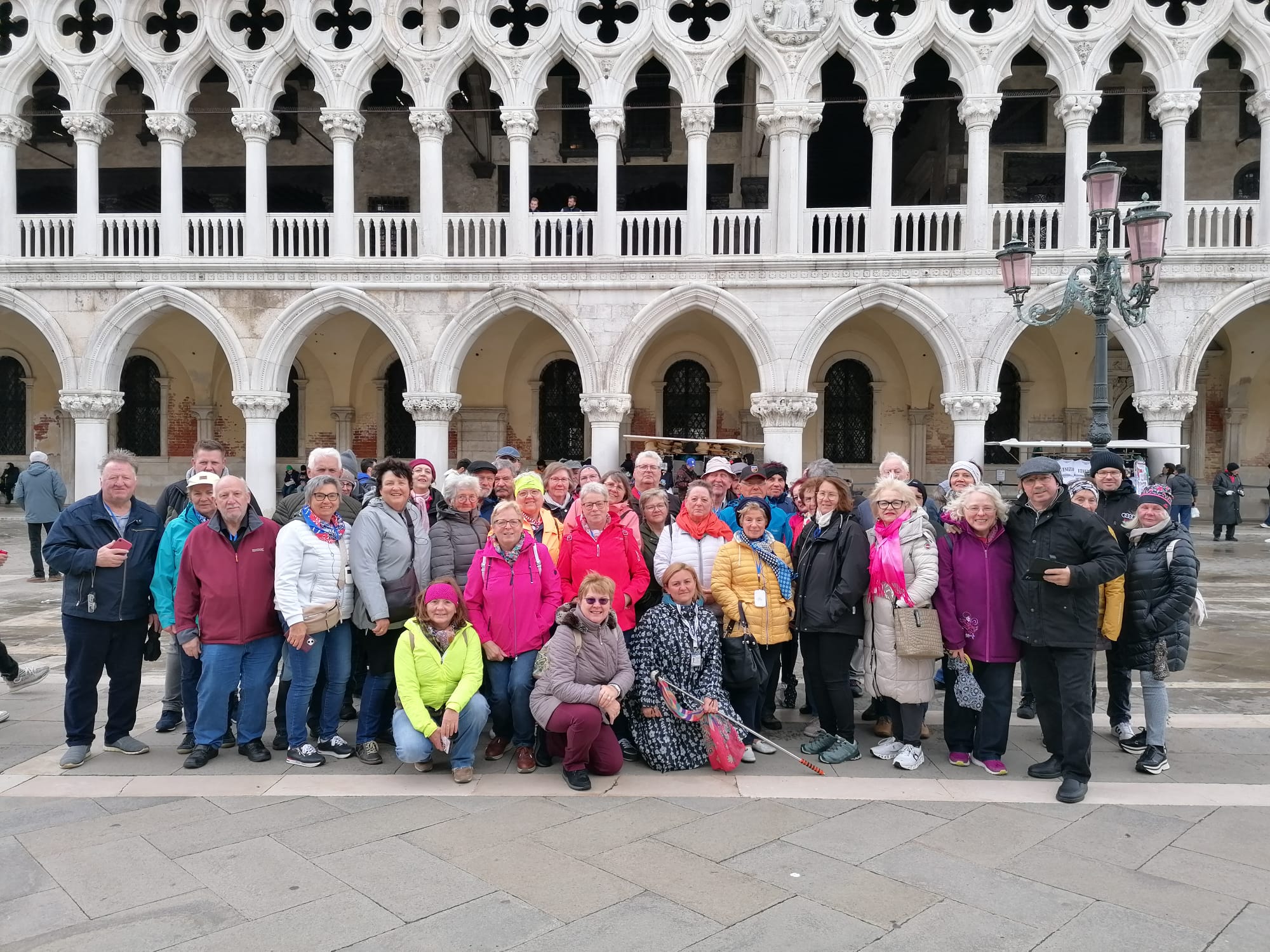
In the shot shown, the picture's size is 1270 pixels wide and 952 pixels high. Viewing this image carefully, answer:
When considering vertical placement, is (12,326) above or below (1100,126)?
below

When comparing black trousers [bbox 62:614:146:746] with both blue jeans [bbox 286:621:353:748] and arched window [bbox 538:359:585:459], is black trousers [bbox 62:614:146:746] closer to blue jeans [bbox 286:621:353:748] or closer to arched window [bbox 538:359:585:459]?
blue jeans [bbox 286:621:353:748]

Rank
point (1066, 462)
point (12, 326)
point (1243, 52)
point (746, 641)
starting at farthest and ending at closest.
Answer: point (12, 326) < point (1243, 52) < point (1066, 462) < point (746, 641)

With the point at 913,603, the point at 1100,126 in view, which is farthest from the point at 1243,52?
the point at 913,603

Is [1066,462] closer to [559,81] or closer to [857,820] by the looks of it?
[857,820]

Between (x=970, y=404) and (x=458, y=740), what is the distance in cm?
1266

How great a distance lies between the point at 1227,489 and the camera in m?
15.9

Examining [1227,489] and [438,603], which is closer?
[438,603]

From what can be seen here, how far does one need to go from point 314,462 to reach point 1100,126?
760 inches

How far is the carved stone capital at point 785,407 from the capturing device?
15000 mm

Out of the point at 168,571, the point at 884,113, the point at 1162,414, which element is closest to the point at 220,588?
the point at 168,571

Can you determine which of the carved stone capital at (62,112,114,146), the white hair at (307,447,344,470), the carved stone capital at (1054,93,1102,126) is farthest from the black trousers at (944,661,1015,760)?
the carved stone capital at (62,112,114,146)

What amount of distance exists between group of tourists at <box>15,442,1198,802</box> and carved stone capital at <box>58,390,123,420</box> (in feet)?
42.3

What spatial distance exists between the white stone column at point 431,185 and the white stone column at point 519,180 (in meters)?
1.25

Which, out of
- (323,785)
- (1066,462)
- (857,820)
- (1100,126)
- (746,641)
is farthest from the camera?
(1100,126)
